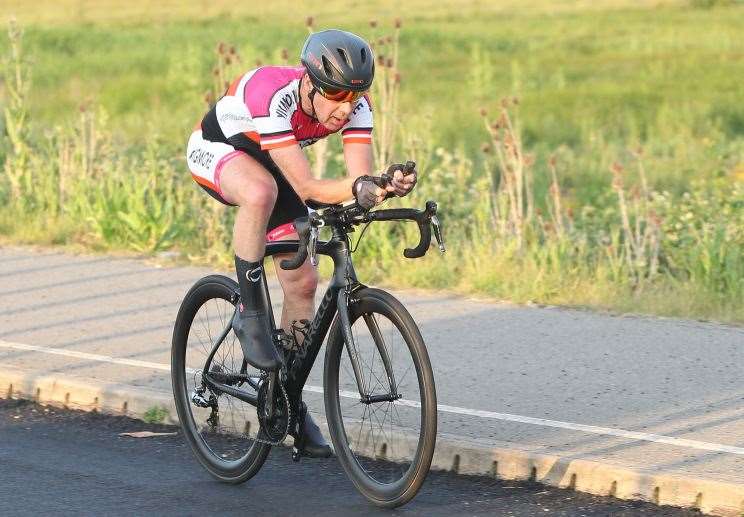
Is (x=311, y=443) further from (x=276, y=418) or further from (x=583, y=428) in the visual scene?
(x=583, y=428)

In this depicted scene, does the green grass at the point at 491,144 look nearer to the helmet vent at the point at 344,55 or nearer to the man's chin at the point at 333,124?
the man's chin at the point at 333,124

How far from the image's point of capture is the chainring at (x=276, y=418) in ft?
21.6

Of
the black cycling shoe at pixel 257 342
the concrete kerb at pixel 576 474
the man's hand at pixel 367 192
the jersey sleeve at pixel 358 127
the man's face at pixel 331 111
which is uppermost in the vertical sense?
the man's face at pixel 331 111

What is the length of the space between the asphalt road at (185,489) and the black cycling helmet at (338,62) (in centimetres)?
164

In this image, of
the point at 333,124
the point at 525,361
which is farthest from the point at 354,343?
the point at 525,361

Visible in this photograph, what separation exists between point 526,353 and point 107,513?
304cm

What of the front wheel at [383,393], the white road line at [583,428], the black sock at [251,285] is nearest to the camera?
the front wheel at [383,393]

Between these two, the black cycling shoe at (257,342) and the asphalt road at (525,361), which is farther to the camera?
the asphalt road at (525,361)

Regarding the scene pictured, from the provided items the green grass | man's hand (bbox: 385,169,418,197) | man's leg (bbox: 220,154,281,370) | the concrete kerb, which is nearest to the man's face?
man's leg (bbox: 220,154,281,370)

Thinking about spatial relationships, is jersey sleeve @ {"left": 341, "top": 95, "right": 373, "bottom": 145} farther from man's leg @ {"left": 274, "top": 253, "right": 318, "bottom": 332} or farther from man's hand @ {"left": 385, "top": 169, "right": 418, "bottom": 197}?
man's hand @ {"left": 385, "top": 169, "right": 418, "bottom": 197}

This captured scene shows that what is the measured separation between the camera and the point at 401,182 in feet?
19.0

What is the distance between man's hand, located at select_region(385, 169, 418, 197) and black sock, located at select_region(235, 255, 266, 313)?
951mm

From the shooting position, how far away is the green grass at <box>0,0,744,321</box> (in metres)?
10.9

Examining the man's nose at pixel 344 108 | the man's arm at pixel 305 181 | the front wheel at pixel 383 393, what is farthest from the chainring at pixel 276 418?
the man's nose at pixel 344 108
